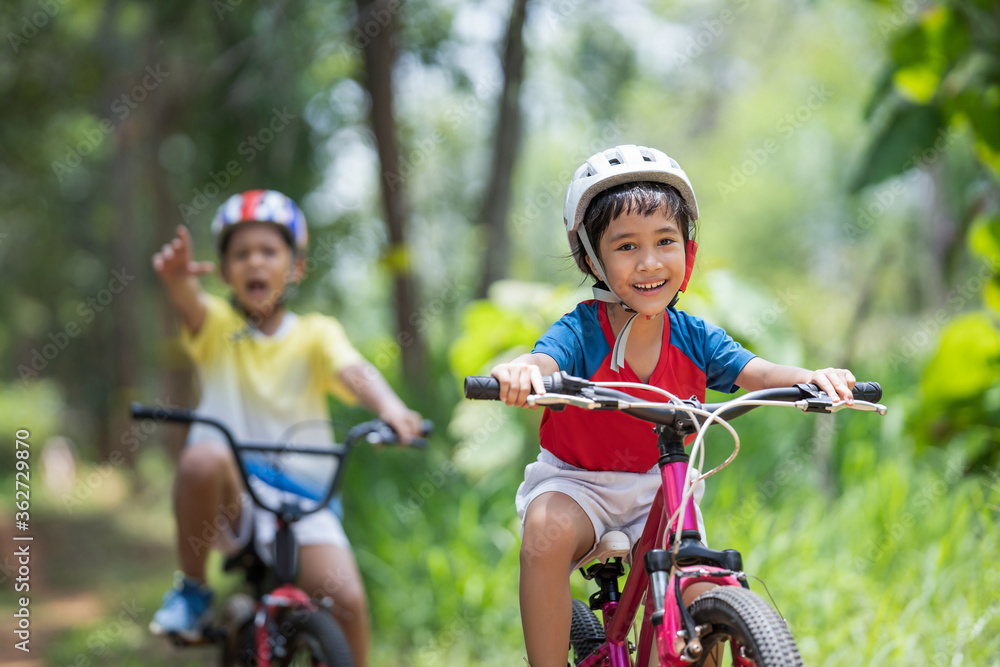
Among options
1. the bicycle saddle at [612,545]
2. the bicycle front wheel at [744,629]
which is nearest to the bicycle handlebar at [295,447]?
the bicycle saddle at [612,545]

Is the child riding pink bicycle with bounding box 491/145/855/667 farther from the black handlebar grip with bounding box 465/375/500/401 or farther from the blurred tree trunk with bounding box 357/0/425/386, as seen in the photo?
the blurred tree trunk with bounding box 357/0/425/386

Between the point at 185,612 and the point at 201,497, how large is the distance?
427mm

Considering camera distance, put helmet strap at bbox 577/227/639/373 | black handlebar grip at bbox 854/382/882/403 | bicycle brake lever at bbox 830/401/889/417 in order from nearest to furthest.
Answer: bicycle brake lever at bbox 830/401/889/417, black handlebar grip at bbox 854/382/882/403, helmet strap at bbox 577/227/639/373

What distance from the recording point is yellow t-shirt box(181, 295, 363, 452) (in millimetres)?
3666

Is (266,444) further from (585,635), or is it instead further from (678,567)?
(678,567)

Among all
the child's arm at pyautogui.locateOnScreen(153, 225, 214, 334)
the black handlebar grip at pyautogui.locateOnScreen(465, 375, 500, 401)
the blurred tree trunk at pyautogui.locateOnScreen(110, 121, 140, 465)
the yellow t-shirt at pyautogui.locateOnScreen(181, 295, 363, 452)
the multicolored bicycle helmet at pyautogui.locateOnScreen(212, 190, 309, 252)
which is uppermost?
the blurred tree trunk at pyautogui.locateOnScreen(110, 121, 140, 465)

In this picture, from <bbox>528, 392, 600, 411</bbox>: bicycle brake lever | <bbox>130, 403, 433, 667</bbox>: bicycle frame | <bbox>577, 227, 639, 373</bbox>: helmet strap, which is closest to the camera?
<bbox>528, 392, 600, 411</bbox>: bicycle brake lever

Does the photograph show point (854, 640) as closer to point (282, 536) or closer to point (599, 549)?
point (599, 549)

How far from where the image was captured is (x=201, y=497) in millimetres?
3369

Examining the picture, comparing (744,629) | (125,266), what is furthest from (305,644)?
(125,266)

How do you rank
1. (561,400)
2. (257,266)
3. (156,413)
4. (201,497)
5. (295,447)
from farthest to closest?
(257,266)
(201,497)
(295,447)
(156,413)
(561,400)

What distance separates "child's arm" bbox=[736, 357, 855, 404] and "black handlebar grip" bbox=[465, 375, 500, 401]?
702mm

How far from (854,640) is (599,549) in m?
2.03

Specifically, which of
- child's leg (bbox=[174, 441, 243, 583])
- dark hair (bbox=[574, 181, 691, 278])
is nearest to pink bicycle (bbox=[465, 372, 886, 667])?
dark hair (bbox=[574, 181, 691, 278])
